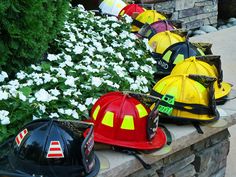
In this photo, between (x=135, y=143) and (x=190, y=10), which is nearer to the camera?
(x=135, y=143)

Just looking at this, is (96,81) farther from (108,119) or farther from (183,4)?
(183,4)

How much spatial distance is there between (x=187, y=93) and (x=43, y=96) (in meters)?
0.89

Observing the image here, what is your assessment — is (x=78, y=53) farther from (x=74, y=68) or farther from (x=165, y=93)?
(x=165, y=93)

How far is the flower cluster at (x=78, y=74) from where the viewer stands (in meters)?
2.97

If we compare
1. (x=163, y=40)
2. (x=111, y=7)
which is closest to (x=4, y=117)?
(x=163, y=40)

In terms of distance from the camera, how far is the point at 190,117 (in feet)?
10.4

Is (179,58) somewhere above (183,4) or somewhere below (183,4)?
above

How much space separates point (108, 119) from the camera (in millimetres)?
2809

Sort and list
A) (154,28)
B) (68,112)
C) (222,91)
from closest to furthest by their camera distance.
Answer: (68,112)
(222,91)
(154,28)

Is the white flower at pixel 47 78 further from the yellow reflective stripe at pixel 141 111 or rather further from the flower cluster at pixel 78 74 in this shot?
the yellow reflective stripe at pixel 141 111

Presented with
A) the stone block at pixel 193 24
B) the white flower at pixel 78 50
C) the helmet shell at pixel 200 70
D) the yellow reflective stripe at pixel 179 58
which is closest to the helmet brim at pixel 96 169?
the helmet shell at pixel 200 70

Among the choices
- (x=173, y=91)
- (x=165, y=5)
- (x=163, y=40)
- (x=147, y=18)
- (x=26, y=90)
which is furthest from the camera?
(x=165, y=5)

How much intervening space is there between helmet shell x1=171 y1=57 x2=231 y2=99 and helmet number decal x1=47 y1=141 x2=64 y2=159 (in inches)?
60.4

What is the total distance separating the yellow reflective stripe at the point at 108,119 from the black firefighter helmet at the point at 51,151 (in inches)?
12.8
